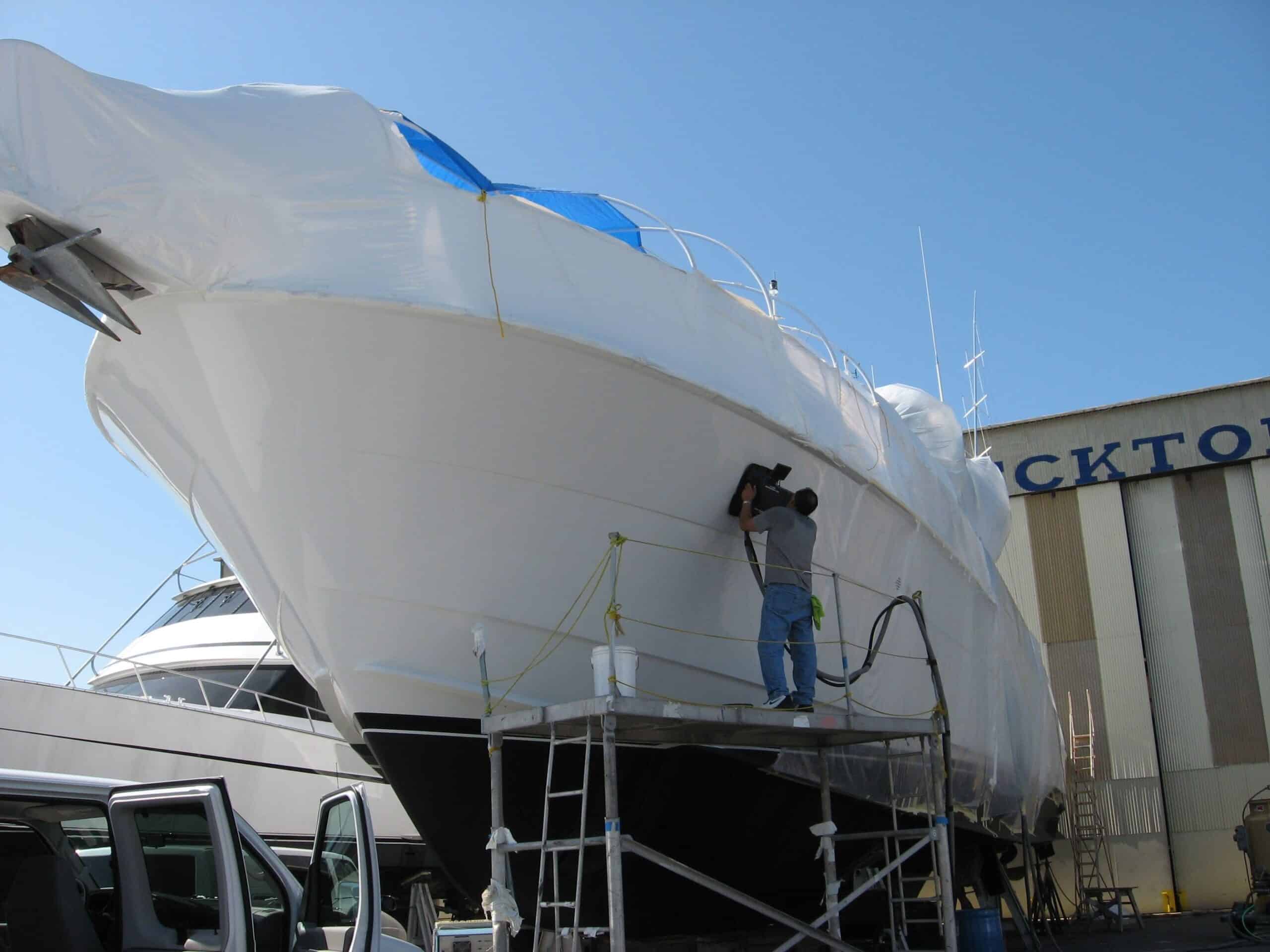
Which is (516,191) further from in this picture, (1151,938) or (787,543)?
(1151,938)

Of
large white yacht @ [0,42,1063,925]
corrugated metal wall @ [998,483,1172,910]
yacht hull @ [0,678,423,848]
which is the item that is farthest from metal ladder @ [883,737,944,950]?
corrugated metal wall @ [998,483,1172,910]

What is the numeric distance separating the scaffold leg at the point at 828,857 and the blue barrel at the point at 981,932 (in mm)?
2826

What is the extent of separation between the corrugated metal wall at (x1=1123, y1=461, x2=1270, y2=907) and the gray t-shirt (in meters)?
14.0

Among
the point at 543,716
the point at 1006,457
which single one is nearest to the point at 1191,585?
the point at 1006,457

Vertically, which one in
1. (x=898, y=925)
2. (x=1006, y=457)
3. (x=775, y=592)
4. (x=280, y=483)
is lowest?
(x=898, y=925)

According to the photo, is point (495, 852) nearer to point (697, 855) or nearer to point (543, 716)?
point (543, 716)

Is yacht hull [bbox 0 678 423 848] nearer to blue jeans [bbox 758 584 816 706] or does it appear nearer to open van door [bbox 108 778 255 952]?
blue jeans [bbox 758 584 816 706]

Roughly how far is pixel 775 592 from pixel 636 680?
0.78 metres

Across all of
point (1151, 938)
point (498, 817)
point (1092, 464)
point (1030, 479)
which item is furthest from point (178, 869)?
point (1092, 464)

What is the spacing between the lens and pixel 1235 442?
16.9m

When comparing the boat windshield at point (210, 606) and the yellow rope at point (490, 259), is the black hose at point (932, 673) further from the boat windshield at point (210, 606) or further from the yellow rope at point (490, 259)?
the boat windshield at point (210, 606)

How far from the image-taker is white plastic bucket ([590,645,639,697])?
14.5 feet

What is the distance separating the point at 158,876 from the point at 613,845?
1.66m

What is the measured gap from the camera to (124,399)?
500cm
